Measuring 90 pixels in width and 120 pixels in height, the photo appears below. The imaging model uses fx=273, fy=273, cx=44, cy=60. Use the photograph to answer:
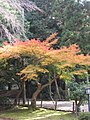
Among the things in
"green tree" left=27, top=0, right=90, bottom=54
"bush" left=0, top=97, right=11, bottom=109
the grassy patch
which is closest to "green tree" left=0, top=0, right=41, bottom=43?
the grassy patch

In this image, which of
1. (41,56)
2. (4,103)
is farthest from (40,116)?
(4,103)

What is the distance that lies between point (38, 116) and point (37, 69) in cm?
232

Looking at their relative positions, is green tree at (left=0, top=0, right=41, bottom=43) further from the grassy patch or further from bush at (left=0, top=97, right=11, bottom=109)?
bush at (left=0, top=97, right=11, bottom=109)

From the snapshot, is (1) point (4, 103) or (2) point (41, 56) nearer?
(2) point (41, 56)

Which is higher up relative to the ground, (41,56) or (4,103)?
(41,56)

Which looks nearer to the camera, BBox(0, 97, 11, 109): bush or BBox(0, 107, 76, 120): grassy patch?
BBox(0, 107, 76, 120): grassy patch

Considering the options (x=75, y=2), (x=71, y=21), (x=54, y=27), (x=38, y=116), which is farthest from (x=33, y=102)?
(x=54, y=27)

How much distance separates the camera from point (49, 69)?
48.5ft

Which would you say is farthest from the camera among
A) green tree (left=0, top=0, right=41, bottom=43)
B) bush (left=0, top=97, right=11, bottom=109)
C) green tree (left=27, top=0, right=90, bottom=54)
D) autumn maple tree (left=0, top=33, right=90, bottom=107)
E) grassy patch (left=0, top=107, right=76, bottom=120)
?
green tree (left=27, top=0, right=90, bottom=54)

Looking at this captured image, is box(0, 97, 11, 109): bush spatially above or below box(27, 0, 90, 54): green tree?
below

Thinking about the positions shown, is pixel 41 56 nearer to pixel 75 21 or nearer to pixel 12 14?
pixel 12 14

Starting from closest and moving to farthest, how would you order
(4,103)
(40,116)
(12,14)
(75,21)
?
(12,14), (40,116), (4,103), (75,21)

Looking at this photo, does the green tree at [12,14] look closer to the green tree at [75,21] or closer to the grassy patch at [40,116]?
the grassy patch at [40,116]

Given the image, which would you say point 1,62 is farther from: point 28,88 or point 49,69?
point 28,88
